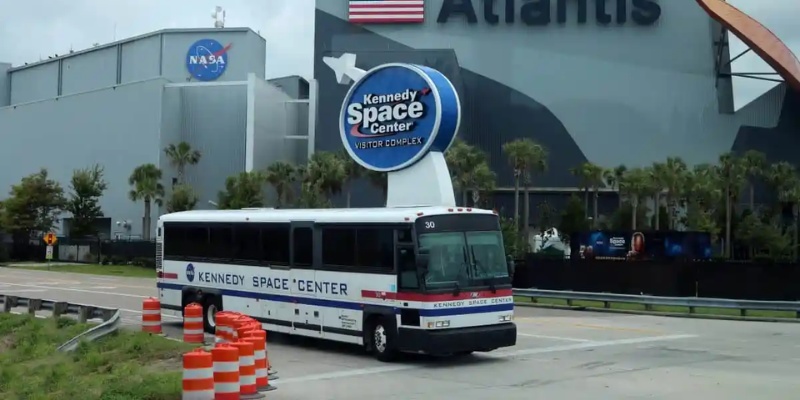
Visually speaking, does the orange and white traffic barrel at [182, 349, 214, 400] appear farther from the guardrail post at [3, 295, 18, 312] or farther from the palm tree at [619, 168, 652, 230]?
the palm tree at [619, 168, 652, 230]

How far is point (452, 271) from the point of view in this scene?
635 inches

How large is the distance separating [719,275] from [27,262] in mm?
54729

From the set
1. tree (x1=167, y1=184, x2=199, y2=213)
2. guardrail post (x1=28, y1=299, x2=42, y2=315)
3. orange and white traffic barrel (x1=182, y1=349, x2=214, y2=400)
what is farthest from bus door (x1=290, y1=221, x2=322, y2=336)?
tree (x1=167, y1=184, x2=199, y2=213)

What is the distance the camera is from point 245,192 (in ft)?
207

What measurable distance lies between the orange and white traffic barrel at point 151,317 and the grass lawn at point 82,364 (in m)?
0.82

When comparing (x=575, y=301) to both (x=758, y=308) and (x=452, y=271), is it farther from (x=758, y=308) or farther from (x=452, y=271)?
(x=452, y=271)

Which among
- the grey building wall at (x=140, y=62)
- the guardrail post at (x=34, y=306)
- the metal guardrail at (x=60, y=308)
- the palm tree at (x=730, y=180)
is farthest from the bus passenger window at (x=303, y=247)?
the grey building wall at (x=140, y=62)

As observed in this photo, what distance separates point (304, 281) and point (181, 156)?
57187 millimetres

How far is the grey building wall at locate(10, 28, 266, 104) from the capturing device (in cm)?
8181

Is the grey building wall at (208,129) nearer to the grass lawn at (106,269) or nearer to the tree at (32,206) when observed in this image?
the tree at (32,206)

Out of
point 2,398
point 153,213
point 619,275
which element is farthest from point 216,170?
point 2,398

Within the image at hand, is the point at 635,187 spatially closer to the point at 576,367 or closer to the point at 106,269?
the point at 106,269

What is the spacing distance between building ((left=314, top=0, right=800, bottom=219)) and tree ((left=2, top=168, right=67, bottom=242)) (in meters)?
23.2

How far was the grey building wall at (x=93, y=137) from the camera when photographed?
7494 centimetres
